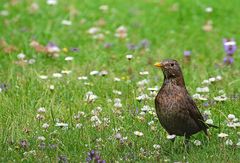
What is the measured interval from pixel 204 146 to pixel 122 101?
1.52 metres

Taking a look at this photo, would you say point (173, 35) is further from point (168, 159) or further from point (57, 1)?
point (168, 159)

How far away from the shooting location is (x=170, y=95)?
19.6 feet

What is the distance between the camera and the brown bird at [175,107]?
592cm

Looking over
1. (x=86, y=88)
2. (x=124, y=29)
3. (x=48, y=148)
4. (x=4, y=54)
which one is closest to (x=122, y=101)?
(x=86, y=88)

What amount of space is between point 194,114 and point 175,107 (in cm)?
23

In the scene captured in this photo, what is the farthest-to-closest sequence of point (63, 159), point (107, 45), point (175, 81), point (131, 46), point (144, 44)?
point (144, 44) → point (107, 45) → point (131, 46) → point (175, 81) → point (63, 159)

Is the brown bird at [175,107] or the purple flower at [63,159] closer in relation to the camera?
the purple flower at [63,159]

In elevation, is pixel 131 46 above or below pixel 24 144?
below

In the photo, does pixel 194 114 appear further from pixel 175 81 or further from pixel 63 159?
pixel 63 159

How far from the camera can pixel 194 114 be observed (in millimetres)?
6062

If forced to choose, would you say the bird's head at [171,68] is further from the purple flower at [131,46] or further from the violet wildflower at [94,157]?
the purple flower at [131,46]

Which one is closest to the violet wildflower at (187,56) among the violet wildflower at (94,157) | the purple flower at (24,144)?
the purple flower at (24,144)

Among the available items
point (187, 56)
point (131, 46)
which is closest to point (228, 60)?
point (187, 56)

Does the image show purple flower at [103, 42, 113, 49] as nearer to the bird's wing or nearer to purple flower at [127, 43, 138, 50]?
purple flower at [127, 43, 138, 50]
